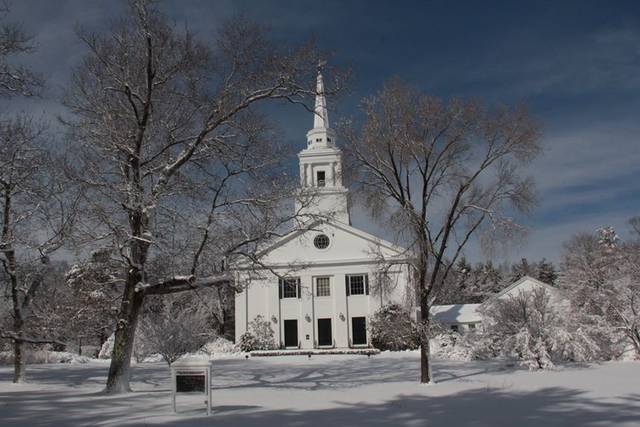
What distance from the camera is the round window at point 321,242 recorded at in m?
39.4

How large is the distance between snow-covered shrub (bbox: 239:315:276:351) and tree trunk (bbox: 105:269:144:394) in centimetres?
2218

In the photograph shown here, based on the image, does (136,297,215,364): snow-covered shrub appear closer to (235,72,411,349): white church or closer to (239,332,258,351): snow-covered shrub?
(239,332,258,351): snow-covered shrub

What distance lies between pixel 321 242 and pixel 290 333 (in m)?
6.34

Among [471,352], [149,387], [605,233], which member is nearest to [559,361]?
[471,352]

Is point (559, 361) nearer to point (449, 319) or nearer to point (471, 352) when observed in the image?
point (471, 352)

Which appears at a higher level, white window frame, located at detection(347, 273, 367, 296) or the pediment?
the pediment

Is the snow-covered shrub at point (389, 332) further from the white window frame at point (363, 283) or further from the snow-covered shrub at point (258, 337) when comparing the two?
the snow-covered shrub at point (258, 337)

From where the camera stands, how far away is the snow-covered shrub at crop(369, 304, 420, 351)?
3441cm

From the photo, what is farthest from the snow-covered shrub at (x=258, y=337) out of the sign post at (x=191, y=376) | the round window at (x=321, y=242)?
the sign post at (x=191, y=376)

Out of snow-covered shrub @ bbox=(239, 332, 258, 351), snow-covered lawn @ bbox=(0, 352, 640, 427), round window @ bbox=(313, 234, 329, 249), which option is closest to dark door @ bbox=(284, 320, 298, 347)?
snow-covered shrub @ bbox=(239, 332, 258, 351)

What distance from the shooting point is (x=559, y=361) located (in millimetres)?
23141

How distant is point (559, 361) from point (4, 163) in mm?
20549

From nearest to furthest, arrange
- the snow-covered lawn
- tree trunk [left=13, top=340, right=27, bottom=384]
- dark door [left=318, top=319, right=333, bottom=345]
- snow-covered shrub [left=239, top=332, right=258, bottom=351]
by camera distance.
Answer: the snow-covered lawn → tree trunk [left=13, top=340, right=27, bottom=384] → snow-covered shrub [left=239, top=332, right=258, bottom=351] → dark door [left=318, top=319, right=333, bottom=345]

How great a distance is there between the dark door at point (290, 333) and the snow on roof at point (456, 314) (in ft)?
36.2
